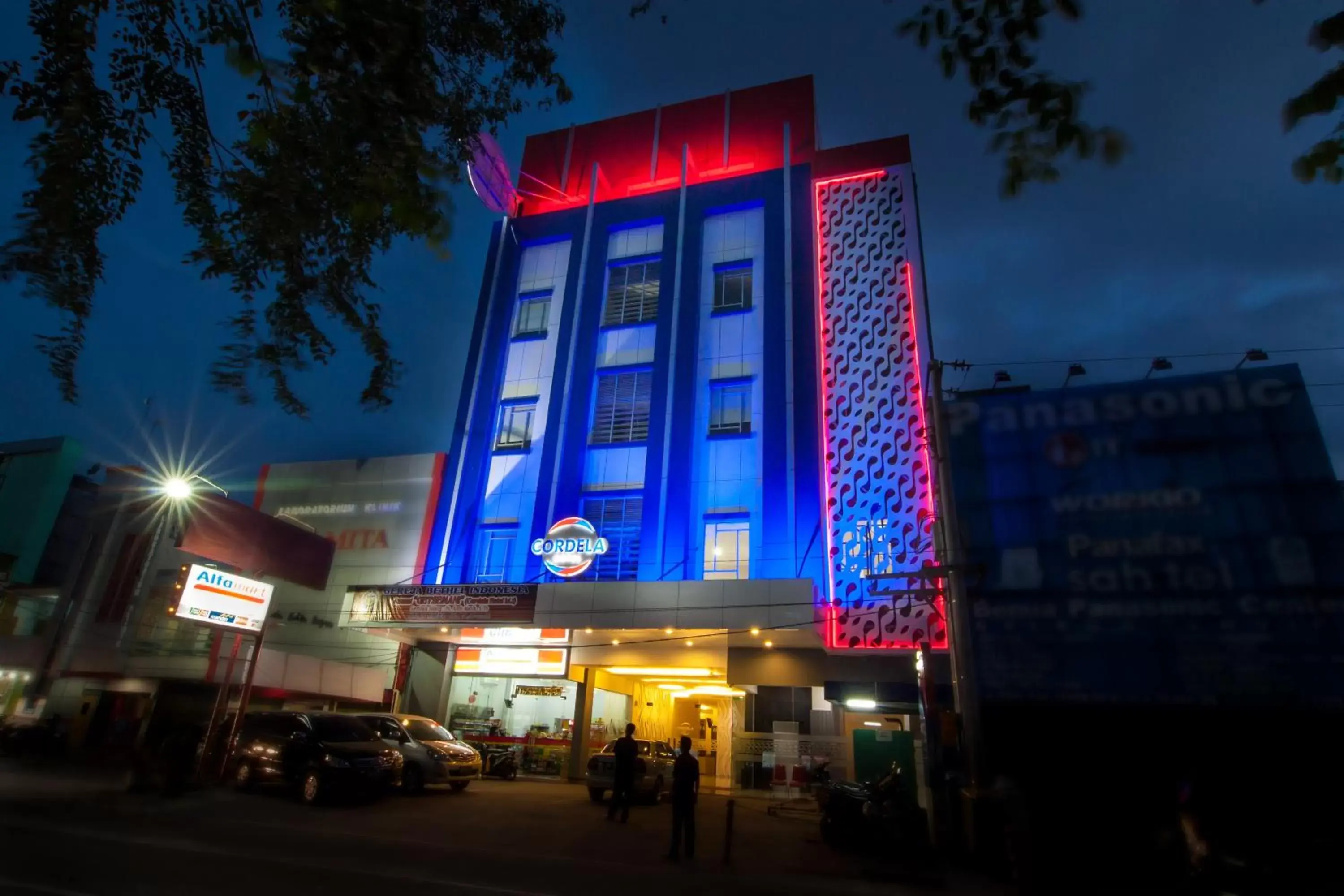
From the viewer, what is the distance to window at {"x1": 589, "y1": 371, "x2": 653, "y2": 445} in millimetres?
26281

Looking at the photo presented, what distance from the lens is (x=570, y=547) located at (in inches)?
911

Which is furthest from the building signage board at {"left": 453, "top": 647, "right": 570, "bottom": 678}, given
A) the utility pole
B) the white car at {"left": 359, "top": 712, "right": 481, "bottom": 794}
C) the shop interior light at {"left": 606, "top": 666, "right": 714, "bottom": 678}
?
the utility pole

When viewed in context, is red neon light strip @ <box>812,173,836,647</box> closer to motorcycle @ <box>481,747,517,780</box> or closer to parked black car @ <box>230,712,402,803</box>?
motorcycle @ <box>481,747,517,780</box>

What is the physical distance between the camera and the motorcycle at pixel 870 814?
1238 cm

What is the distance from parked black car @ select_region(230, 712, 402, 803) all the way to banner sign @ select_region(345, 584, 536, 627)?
6066 mm

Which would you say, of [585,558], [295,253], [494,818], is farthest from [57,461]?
[295,253]

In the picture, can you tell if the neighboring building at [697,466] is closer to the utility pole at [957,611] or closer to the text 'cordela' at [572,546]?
the text 'cordela' at [572,546]

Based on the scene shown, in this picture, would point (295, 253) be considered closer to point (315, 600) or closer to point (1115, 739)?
point (1115, 739)

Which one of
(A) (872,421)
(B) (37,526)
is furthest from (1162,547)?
(B) (37,526)

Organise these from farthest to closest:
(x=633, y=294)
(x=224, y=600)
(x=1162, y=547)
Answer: (x=633, y=294)
(x=224, y=600)
(x=1162, y=547)

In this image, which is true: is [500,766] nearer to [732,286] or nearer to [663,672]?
[663,672]

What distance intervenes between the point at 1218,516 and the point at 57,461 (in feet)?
147

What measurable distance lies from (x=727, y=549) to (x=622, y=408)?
7.31m

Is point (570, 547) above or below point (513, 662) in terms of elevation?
above
